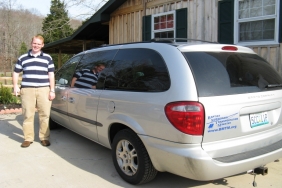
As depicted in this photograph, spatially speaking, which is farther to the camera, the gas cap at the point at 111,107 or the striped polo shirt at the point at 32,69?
the striped polo shirt at the point at 32,69

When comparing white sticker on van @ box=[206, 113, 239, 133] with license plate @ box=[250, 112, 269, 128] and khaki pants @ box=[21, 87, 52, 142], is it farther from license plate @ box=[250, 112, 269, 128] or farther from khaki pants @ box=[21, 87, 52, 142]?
khaki pants @ box=[21, 87, 52, 142]

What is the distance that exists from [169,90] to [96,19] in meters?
8.13

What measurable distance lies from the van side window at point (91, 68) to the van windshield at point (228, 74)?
1467mm

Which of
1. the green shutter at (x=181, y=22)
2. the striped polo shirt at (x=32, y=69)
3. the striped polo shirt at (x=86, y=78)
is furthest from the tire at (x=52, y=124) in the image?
the green shutter at (x=181, y=22)

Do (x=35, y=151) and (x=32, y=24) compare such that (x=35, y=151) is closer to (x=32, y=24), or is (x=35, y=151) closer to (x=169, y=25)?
(x=169, y=25)

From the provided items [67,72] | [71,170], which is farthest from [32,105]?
[71,170]

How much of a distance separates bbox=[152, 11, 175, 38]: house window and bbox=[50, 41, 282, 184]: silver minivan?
4.64 m

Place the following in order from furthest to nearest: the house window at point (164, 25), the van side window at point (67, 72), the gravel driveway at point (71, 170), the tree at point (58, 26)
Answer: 1. the tree at point (58, 26)
2. the house window at point (164, 25)
3. the van side window at point (67, 72)
4. the gravel driveway at point (71, 170)

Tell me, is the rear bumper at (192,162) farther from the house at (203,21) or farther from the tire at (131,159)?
the house at (203,21)

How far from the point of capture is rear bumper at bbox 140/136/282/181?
2760 millimetres

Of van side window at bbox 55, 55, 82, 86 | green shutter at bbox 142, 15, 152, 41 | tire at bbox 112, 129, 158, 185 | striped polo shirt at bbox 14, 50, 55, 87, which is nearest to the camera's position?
tire at bbox 112, 129, 158, 185

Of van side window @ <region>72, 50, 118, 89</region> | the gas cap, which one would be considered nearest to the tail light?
the gas cap

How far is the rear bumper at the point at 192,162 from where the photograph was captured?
2760mm

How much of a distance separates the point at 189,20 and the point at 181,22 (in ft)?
0.80
